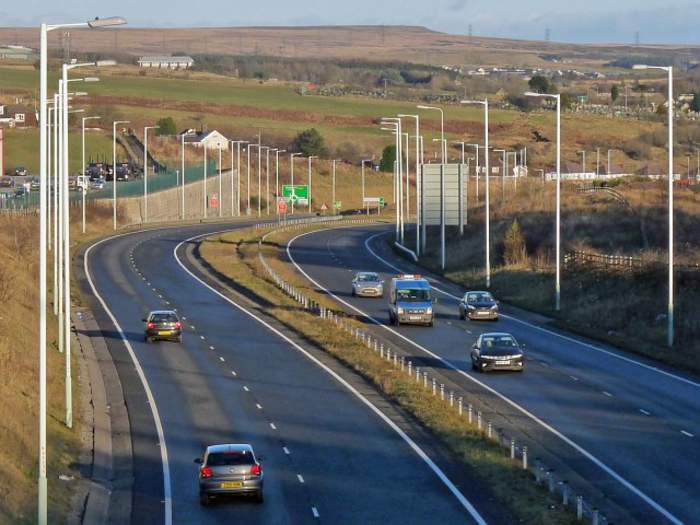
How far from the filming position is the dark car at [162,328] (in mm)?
52750

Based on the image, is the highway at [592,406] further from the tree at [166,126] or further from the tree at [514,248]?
the tree at [166,126]

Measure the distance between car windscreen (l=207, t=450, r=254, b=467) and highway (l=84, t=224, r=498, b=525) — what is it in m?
0.84

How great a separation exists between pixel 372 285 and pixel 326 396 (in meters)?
30.4

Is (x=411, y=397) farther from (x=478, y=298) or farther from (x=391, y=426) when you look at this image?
(x=478, y=298)

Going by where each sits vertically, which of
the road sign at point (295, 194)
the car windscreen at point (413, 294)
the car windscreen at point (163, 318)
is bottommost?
the car windscreen at point (163, 318)

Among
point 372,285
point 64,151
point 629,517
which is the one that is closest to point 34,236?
point 372,285

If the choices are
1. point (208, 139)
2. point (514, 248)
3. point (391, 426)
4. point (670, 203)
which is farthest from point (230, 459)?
point (208, 139)

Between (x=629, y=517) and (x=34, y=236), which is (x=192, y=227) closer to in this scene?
(x=34, y=236)

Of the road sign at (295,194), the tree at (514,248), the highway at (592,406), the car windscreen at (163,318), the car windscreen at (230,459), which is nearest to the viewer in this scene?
the car windscreen at (230,459)

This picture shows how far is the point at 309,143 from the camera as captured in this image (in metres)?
190

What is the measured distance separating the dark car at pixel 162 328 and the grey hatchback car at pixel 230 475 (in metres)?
25.6

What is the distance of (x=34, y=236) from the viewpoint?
84.5m

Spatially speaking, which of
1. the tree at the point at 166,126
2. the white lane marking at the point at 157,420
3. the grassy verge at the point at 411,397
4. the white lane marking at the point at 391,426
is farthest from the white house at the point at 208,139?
the white lane marking at the point at 391,426

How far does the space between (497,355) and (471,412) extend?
28.2 feet
